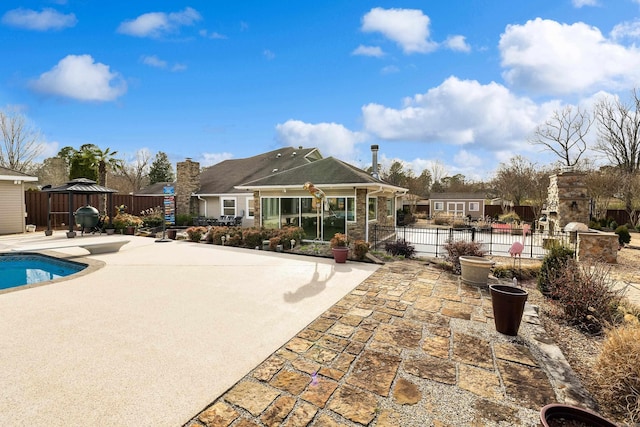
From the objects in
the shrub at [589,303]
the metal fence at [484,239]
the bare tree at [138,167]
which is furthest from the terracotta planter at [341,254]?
the bare tree at [138,167]

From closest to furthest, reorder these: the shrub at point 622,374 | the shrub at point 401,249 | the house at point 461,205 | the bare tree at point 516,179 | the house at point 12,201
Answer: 1. the shrub at point 622,374
2. the shrub at point 401,249
3. the house at point 12,201
4. the bare tree at point 516,179
5. the house at point 461,205

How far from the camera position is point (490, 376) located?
11.2 ft

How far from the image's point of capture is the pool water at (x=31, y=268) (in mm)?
7930

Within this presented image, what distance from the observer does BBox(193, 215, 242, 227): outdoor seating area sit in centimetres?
1868

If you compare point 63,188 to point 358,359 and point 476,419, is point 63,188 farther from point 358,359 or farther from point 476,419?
point 476,419

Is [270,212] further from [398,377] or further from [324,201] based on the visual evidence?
[398,377]

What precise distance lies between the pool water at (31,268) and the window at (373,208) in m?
10.5

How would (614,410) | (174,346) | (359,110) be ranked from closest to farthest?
(614,410) → (174,346) → (359,110)

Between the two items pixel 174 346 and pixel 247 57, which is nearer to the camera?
pixel 174 346

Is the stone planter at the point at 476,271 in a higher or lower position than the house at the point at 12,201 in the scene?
lower

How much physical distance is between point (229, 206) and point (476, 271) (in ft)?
52.1

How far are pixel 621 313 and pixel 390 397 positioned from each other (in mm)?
4789

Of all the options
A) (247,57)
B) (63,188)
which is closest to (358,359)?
(247,57)

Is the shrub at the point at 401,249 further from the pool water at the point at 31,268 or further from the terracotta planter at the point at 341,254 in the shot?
the pool water at the point at 31,268
